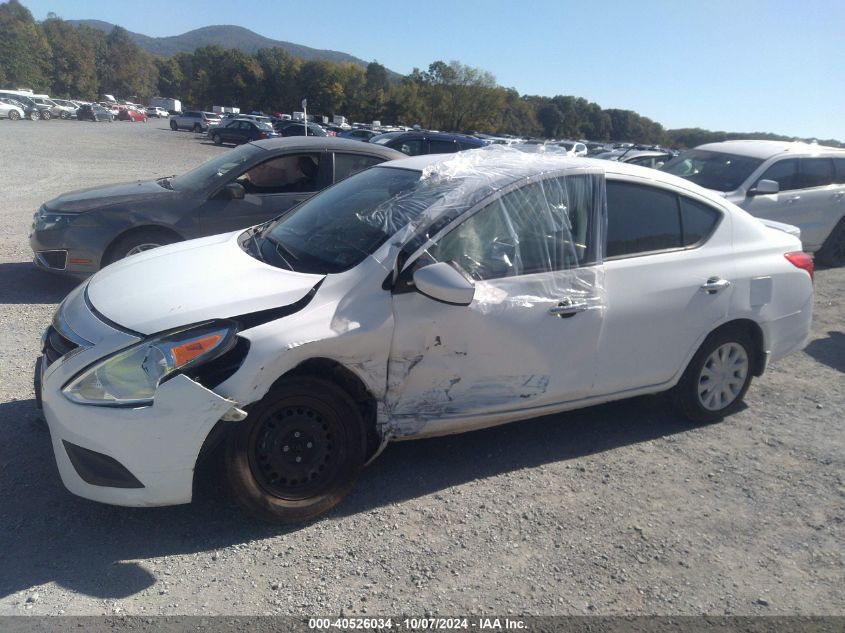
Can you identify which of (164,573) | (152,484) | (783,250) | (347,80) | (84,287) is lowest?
(164,573)

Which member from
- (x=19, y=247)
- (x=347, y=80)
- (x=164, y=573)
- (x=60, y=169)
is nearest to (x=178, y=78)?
(x=347, y=80)

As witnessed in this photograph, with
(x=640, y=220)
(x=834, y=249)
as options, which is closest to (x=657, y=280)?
(x=640, y=220)

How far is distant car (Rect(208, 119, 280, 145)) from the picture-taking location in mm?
40125

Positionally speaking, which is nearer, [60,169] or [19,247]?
[19,247]

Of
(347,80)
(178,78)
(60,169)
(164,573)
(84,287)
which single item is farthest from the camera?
(178,78)

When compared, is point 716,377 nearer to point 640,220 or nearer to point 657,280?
point 657,280

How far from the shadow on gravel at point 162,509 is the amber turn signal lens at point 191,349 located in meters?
0.86

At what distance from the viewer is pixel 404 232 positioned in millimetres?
3729

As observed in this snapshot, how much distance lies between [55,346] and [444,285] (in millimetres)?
1950

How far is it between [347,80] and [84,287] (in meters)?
81.9

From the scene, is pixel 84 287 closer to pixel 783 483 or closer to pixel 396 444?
pixel 396 444

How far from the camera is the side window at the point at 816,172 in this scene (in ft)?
32.6

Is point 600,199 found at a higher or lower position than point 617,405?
higher

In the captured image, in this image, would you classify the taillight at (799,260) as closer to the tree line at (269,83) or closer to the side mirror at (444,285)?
the side mirror at (444,285)
